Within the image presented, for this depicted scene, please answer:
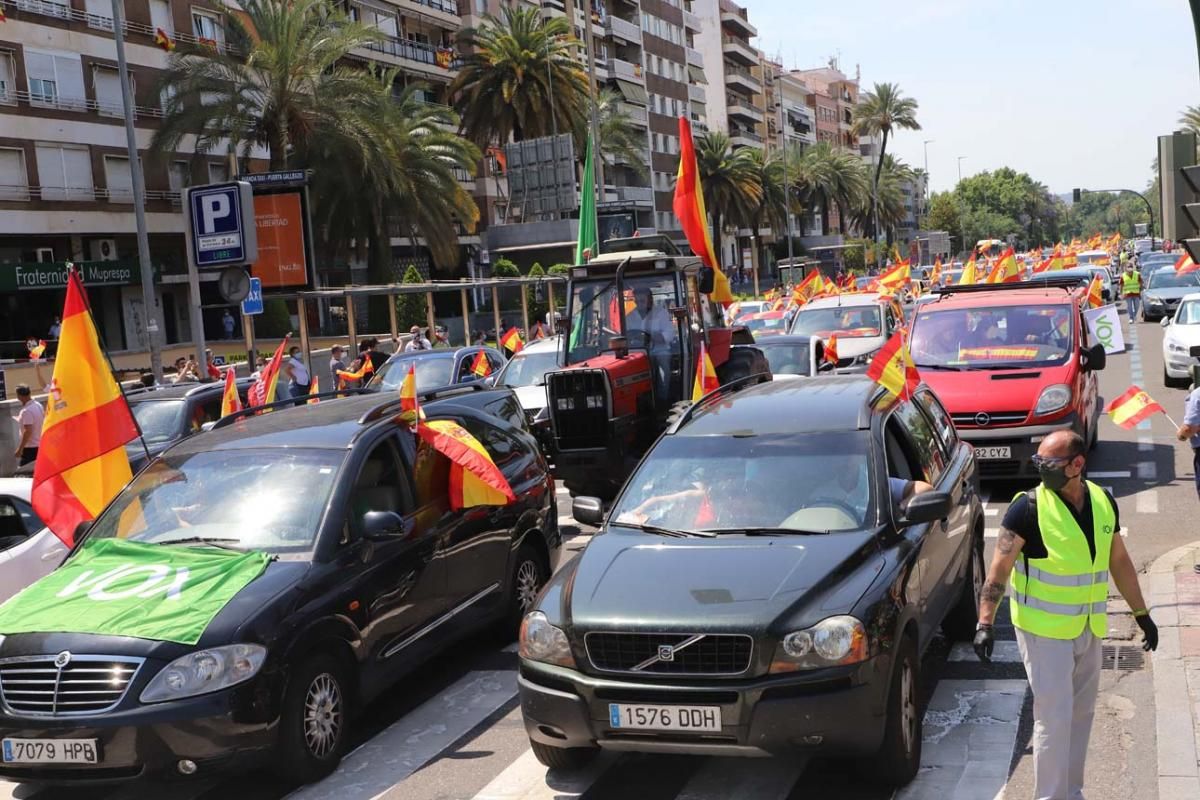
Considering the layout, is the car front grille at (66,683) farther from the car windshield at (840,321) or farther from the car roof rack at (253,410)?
the car windshield at (840,321)

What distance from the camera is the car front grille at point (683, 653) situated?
18.1 ft

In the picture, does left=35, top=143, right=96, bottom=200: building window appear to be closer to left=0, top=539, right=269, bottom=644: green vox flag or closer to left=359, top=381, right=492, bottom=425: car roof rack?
left=359, top=381, right=492, bottom=425: car roof rack

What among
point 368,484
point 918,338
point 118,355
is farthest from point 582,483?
point 118,355

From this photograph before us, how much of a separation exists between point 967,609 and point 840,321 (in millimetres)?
15604

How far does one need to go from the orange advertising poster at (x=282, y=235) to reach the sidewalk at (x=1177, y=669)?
2163 centimetres

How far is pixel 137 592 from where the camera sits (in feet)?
21.2

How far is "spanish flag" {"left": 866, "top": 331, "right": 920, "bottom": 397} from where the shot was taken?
26.1ft

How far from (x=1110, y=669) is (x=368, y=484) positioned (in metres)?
4.33


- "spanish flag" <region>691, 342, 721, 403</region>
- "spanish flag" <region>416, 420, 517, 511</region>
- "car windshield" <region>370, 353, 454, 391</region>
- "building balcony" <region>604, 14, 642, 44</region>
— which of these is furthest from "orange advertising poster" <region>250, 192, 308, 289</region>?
"building balcony" <region>604, 14, 642, 44</region>

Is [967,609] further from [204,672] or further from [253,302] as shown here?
[253,302]

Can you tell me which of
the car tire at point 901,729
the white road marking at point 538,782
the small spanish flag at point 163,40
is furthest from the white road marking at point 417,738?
the small spanish flag at point 163,40

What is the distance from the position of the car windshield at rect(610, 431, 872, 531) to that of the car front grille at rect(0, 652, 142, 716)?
2.52 meters

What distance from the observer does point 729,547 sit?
6242 mm

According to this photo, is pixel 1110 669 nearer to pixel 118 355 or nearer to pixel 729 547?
pixel 729 547
